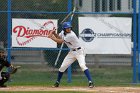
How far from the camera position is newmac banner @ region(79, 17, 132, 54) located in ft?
54.0

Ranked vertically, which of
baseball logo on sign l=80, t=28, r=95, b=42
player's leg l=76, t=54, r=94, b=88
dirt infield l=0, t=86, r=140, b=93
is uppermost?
baseball logo on sign l=80, t=28, r=95, b=42

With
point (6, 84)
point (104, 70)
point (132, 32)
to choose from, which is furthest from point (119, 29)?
point (6, 84)

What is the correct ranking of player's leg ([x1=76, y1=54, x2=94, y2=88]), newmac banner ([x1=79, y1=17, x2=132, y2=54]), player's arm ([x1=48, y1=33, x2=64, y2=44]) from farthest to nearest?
newmac banner ([x1=79, y1=17, x2=132, y2=54]), player's leg ([x1=76, y1=54, x2=94, y2=88]), player's arm ([x1=48, y1=33, x2=64, y2=44])

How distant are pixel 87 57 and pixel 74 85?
1552 mm

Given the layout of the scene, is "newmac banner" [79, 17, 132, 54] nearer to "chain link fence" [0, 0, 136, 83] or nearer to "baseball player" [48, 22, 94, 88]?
"chain link fence" [0, 0, 136, 83]

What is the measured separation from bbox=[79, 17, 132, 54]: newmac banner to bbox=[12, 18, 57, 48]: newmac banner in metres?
1.02

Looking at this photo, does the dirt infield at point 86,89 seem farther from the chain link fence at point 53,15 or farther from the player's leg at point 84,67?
the chain link fence at point 53,15

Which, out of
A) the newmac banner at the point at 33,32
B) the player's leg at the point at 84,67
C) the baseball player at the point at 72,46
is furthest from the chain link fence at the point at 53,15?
the player's leg at the point at 84,67

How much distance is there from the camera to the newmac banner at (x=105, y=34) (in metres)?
16.5

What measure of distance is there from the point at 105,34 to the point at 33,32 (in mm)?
2363

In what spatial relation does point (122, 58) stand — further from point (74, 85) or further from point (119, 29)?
point (74, 85)

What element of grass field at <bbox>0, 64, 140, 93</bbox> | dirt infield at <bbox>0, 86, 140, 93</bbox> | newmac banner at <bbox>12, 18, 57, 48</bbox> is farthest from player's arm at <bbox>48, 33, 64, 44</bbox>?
grass field at <bbox>0, 64, 140, 93</bbox>

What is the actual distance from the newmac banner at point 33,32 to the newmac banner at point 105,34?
102 cm

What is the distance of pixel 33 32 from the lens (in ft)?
54.2
